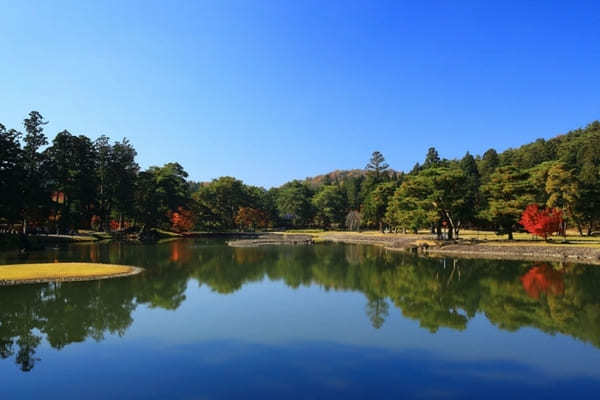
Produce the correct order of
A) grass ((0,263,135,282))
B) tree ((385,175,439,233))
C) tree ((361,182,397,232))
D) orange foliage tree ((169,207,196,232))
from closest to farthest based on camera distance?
grass ((0,263,135,282)), tree ((385,175,439,233)), orange foliage tree ((169,207,196,232)), tree ((361,182,397,232))

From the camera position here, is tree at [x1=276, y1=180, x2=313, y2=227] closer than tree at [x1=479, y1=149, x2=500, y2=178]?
No

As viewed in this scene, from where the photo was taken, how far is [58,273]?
20703 millimetres

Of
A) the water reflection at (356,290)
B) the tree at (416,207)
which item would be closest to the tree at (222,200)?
the tree at (416,207)

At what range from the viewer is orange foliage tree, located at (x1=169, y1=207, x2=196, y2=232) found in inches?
2341

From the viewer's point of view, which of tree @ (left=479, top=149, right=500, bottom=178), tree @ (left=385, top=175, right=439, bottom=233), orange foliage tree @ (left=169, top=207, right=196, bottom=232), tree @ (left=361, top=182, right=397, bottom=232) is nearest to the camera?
tree @ (left=385, top=175, right=439, bottom=233)

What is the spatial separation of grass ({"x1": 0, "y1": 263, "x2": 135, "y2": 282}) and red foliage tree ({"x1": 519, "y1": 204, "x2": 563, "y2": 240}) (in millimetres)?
30807

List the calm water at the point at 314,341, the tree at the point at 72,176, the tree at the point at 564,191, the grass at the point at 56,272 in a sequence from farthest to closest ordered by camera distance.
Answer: the tree at the point at 72,176 → the tree at the point at 564,191 → the grass at the point at 56,272 → the calm water at the point at 314,341

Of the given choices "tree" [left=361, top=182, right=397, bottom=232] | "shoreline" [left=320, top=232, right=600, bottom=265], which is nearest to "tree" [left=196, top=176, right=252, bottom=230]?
"tree" [left=361, top=182, right=397, bottom=232]

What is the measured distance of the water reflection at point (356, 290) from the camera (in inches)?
504

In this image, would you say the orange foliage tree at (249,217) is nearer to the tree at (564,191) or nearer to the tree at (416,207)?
the tree at (416,207)

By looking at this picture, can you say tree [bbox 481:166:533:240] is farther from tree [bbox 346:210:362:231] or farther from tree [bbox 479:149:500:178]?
tree [bbox 479:149:500:178]

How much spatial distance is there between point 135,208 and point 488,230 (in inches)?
1835

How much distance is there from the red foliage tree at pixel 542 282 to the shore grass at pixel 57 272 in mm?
19985

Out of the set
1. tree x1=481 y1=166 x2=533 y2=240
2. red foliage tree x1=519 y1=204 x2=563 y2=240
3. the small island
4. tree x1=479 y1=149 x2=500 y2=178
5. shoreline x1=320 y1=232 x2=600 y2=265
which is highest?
tree x1=479 y1=149 x2=500 y2=178
